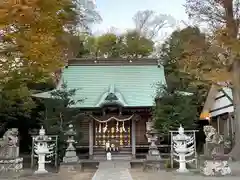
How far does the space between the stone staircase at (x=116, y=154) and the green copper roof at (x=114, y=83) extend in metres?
2.56

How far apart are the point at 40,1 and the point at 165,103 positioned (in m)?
9.75

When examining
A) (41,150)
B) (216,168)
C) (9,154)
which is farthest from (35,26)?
(216,168)

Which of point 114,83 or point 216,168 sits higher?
point 114,83

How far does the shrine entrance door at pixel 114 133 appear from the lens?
18750mm

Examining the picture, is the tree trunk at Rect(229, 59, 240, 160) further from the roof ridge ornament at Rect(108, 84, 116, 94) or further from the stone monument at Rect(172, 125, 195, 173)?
the roof ridge ornament at Rect(108, 84, 116, 94)

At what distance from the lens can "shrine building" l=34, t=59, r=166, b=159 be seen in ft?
59.9

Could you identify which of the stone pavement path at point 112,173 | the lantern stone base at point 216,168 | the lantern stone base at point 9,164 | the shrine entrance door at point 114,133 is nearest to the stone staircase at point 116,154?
the shrine entrance door at point 114,133

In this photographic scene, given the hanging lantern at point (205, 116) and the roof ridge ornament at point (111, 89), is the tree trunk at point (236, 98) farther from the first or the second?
the hanging lantern at point (205, 116)

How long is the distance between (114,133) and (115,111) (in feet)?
4.20

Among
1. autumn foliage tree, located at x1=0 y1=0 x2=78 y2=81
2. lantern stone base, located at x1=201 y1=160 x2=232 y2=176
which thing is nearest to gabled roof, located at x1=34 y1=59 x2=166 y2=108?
lantern stone base, located at x1=201 y1=160 x2=232 y2=176

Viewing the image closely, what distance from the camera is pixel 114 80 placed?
21.0m

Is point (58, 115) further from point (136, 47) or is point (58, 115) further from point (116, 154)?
point (136, 47)

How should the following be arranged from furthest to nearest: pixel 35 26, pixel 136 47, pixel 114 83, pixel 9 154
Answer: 1. pixel 136 47
2. pixel 114 83
3. pixel 9 154
4. pixel 35 26

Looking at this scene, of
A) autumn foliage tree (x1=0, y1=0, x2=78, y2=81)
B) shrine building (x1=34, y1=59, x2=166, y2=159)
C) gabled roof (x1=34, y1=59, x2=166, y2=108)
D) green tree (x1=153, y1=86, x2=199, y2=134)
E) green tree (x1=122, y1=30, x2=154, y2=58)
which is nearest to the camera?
autumn foliage tree (x1=0, y1=0, x2=78, y2=81)
